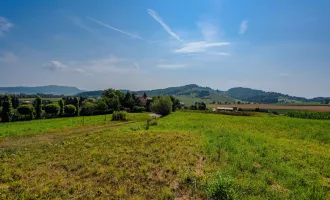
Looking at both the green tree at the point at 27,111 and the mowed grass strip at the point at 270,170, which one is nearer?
the mowed grass strip at the point at 270,170

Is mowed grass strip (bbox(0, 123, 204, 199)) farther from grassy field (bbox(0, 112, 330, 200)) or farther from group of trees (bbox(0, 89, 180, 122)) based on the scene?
group of trees (bbox(0, 89, 180, 122))

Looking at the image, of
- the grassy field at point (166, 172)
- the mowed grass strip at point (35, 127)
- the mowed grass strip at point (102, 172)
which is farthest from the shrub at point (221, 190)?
the mowed grass strip at point (35, 127)

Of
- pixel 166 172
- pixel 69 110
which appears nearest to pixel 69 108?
pixel 69 110

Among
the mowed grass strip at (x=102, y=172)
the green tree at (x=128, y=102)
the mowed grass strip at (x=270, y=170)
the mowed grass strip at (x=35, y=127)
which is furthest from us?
the green tree at (x=128, y=102)

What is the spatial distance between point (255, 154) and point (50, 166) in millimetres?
15601

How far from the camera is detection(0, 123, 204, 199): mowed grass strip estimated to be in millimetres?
10031

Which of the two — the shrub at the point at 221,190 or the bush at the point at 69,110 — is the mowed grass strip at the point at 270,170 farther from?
the bush at the point at 69,110

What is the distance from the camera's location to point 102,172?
12633 mm

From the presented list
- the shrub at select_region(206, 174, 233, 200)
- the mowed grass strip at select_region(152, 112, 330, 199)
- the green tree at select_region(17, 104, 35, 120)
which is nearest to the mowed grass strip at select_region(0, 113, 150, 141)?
the green tree at select_region(17, 104, 35, 120)

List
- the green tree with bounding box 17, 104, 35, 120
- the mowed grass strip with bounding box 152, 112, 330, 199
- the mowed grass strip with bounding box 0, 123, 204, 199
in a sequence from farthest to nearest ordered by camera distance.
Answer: the green tree with bounding box 17, 104, 35, 120 → the mowed grass strip with bounding box 0, 123, 204, 199 → the mowed grass strip with bounding box 152, 112, 330, 199

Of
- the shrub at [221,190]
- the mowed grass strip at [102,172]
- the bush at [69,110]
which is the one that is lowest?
the bush at [69,110]

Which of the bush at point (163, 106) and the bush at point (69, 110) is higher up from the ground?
the bush at point (163, 106)

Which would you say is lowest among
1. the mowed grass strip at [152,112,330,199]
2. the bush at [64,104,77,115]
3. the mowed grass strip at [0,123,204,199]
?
the bush at [64,104,77,115]

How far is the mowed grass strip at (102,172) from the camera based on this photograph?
1003cm
